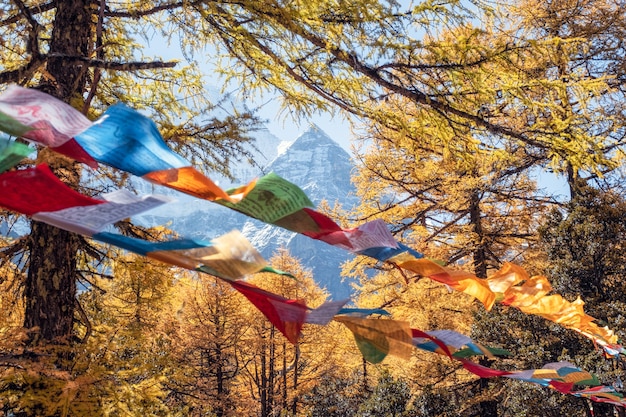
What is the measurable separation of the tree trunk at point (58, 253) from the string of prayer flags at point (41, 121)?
2627 mm

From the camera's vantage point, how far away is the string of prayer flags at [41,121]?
1.27m

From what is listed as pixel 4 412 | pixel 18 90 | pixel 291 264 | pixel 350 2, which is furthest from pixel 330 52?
pixel 291 264

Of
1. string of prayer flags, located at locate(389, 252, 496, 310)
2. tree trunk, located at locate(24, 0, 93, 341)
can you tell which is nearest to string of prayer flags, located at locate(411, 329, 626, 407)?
string of prayer flags, located at locate(389, 252, 496, 310)

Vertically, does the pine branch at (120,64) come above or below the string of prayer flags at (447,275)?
above

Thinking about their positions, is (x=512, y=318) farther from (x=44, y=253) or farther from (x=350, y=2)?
(x=44, y=253)

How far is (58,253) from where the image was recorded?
13.4 feet

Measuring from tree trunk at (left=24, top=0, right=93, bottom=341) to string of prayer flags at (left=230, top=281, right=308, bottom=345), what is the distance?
285 cm

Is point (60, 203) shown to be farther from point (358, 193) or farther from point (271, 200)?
point (358, 193)

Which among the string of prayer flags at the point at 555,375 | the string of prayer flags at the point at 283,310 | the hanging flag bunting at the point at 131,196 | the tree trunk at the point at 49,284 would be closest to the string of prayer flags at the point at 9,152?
the hanging flag bunting at the point at 131,196

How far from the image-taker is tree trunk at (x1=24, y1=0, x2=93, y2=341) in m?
3.95

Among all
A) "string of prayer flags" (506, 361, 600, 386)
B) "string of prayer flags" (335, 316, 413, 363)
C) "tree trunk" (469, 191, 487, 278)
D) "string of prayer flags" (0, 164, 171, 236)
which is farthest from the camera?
"tree trunk" (469, 191, 487, 278)

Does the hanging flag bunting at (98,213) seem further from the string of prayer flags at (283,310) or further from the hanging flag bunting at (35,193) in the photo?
the string of prayer flags at (283,310)

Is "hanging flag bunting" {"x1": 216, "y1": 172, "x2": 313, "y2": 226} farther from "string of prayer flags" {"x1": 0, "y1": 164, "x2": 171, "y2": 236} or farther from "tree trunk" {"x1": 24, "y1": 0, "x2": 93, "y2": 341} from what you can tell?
"tree trunk" {"x1": 24, "y1": 0, "x2": 93, "y2": 341}

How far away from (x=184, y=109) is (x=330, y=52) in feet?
10.8
